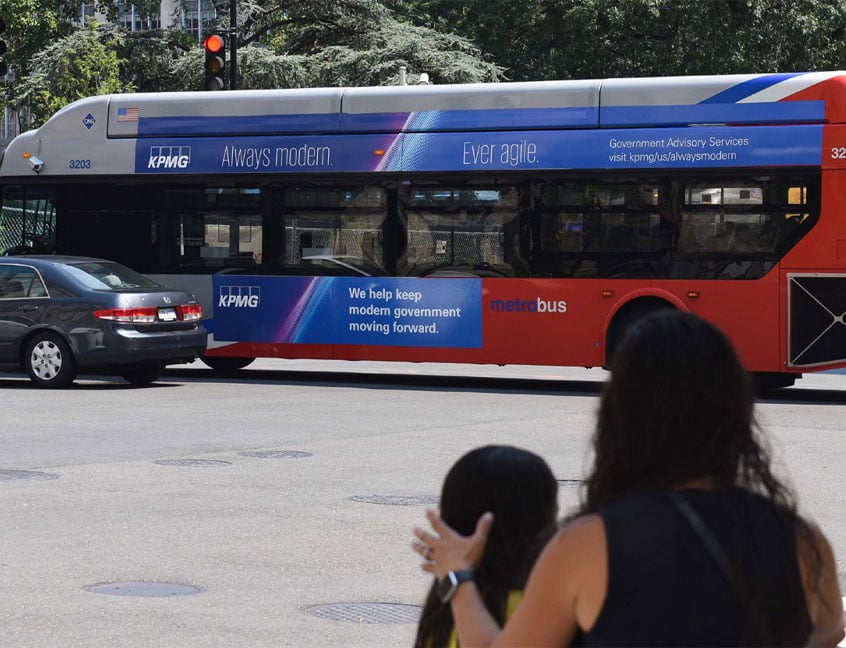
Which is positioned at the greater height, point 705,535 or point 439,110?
point 439,110

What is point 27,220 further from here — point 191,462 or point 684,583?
point 684,583

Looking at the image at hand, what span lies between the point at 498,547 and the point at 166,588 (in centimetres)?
434

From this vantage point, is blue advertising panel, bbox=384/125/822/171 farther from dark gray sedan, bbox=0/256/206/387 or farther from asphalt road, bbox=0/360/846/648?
dark gray sedan, bbox=0/256/206/387

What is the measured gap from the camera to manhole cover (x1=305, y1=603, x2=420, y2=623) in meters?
6.29

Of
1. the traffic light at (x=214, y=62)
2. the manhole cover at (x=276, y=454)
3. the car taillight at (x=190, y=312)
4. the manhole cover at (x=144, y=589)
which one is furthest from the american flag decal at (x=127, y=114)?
the manhole cover at (x=144, y=589)

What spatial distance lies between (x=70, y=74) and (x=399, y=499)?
33838 millimetres

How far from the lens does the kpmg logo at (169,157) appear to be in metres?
20.0

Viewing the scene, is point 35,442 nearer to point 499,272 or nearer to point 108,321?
point 108,321

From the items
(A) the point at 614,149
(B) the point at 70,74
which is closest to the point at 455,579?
(A) the point at 614,149

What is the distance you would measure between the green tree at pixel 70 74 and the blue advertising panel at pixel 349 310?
22.2 meters

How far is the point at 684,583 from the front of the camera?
2.34 m

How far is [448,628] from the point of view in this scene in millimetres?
2871

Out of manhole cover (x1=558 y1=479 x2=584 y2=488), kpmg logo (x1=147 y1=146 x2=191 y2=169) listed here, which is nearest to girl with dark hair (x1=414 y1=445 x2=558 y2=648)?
manhole cover (x1=558 y1=479 x2=584 y2=488)

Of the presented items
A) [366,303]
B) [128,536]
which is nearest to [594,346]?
[366,303]
